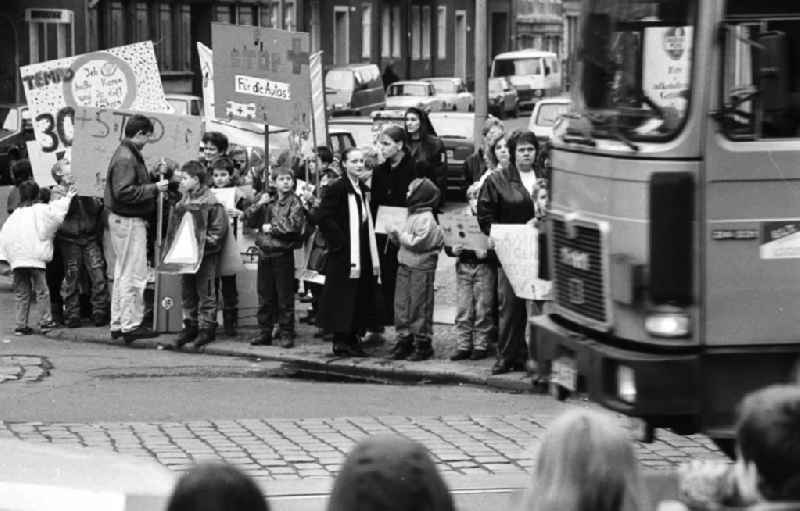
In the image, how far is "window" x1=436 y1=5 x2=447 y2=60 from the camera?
68.9m

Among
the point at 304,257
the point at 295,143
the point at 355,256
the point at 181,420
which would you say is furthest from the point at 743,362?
the point at 295,143

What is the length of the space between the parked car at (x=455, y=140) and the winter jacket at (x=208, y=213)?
51.5ft

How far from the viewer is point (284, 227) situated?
44.6 ft

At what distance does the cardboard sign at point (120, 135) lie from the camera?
14891 millimetres

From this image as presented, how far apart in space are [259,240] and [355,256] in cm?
96

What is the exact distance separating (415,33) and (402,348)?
180 feet

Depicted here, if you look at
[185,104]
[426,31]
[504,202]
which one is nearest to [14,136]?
[185,104]

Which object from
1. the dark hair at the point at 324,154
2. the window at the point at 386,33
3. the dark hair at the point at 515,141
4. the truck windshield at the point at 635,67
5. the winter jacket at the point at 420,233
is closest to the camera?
the truck windshield at the point at 635,67

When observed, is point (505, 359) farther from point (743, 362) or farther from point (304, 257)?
point (743, 362)

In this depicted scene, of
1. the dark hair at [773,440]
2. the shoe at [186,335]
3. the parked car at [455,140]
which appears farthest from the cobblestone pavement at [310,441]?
the parked car at [455,140]

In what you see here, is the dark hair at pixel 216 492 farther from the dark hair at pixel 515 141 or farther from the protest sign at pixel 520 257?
the dark hair at pixel 515 141

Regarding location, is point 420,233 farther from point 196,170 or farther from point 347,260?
point 196,170

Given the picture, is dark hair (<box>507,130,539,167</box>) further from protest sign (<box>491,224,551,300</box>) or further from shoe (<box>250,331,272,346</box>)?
shoe (<box>250,331,272,346</box>)

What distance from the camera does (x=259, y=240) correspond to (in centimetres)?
1370
